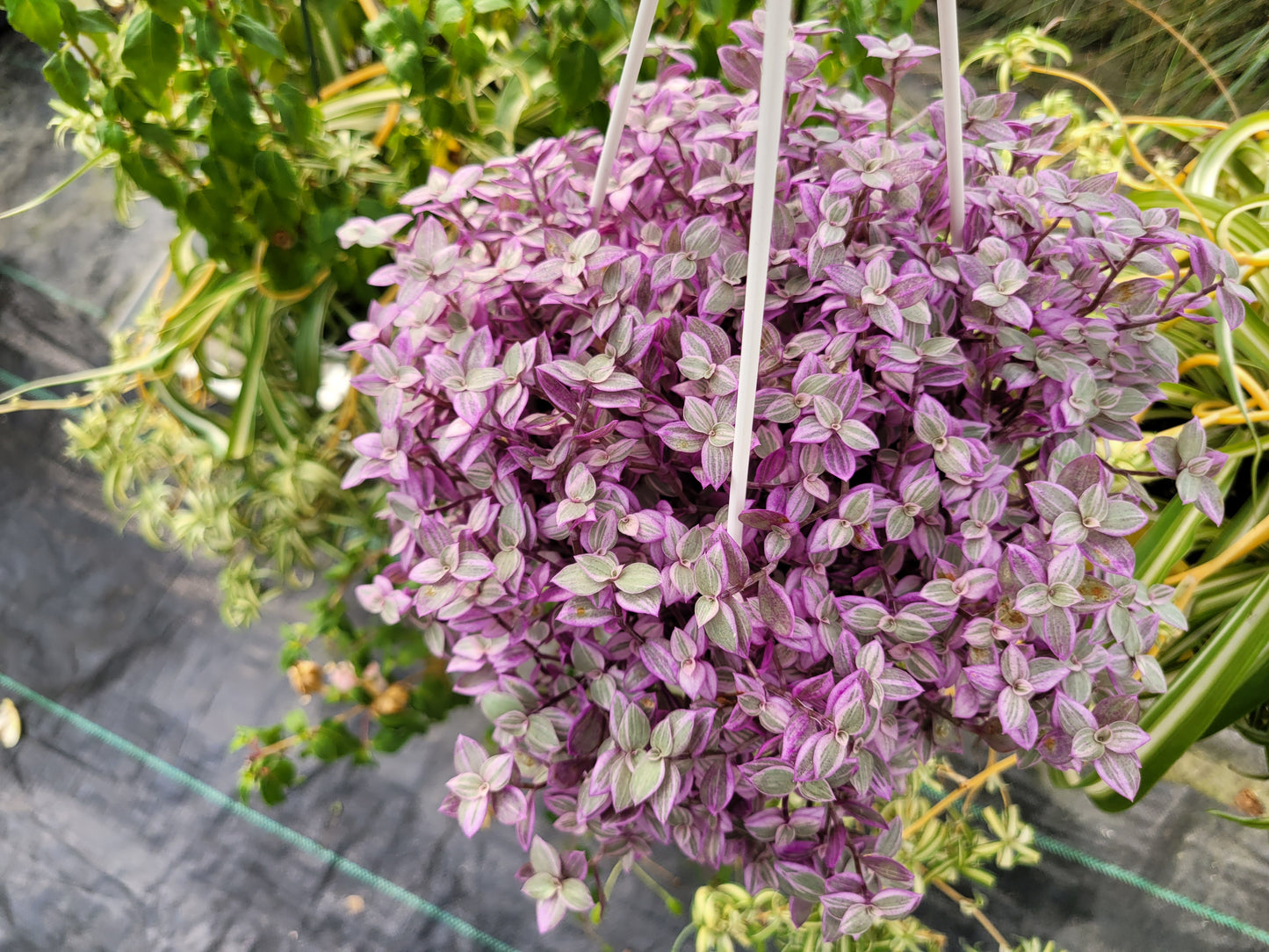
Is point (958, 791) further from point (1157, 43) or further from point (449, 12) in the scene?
point (1157, 43)

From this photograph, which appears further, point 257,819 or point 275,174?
point 257,819

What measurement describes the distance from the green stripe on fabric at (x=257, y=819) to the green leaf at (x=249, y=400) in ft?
1.86

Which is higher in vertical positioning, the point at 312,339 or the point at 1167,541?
the point at 312,339

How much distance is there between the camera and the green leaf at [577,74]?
0.76 m

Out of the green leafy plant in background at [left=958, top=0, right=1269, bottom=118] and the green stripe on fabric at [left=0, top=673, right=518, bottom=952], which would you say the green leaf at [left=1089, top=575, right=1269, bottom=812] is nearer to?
the green stripe on fabric at [left=0, top=673, right=518, bottom=952]

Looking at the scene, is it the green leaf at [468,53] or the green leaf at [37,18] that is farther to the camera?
the green leaf at [468,53]

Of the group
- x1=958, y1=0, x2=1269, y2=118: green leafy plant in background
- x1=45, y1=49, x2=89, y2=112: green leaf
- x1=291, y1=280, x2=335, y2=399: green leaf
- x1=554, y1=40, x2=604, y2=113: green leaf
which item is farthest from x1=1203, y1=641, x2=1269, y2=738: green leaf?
x1=958, y1=0, x2=1269, y2=118: green leafy plant in background

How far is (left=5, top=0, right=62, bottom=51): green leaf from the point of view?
669 millimetres

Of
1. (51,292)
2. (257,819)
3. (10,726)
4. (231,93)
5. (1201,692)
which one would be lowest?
(257,819)

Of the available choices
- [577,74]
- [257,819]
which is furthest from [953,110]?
[257,819]

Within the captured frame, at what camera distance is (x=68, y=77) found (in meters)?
0.73

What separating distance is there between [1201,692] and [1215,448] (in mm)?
308

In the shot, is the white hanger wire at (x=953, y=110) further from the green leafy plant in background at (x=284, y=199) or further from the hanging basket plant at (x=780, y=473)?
the green leafy plant in background at (x=284, y=199)

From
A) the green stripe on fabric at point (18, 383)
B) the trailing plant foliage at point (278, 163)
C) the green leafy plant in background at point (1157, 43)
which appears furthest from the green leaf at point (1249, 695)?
the green stripe on fabric at point (18, 383)
